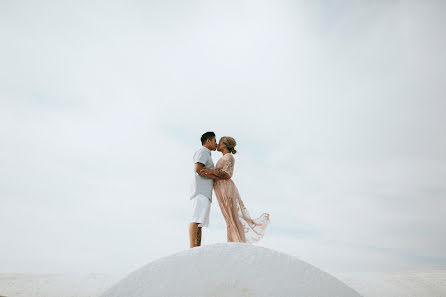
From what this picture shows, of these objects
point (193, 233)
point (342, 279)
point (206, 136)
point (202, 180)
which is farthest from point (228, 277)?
point (342, 279)

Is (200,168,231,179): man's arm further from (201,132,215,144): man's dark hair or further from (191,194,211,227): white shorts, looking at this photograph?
(201,132,215,144): man's dark hair

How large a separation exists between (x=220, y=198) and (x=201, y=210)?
36 cm

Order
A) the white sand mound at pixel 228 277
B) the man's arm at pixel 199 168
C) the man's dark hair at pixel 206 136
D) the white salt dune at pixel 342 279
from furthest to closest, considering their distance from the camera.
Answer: the white salt dune at pixel 342 279 → the man's dark hair at pixel 206 136 → the man's arm at pixel 199 168 → the white sand mound at pixel 228 277

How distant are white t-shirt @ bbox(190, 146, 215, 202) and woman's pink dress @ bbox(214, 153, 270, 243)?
0.41 feet

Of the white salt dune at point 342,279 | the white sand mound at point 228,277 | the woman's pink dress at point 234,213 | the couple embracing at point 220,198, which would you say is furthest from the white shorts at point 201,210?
the white sand mound at point 228,277

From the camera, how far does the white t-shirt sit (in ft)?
16.9

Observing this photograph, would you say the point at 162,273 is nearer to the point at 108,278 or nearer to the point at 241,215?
the point at 241,215

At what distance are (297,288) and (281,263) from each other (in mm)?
153

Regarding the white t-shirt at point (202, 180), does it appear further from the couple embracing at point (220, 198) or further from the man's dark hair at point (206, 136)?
the man's dark hair at point (206, 136)

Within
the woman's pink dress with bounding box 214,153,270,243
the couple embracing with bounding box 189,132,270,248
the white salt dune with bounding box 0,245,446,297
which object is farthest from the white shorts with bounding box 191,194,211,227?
the white salt dune with bounding box 0,245,446,297

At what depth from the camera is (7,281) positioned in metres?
6.32

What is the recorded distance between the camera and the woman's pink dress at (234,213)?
17.1 feet

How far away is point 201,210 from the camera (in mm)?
5102

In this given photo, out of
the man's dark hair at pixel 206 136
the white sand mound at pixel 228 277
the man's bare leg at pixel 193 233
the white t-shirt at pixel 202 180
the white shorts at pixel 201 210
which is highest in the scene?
the man's dark hair at pixel 206 136
